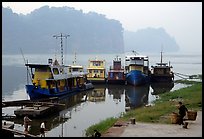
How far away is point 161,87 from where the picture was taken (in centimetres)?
4816

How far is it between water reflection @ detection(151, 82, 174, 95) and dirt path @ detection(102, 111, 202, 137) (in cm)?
2520

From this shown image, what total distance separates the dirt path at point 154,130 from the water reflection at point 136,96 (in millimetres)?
13847

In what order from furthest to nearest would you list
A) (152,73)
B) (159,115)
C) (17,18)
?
1. (17,18)
2. (152,73)
3. (159,115)

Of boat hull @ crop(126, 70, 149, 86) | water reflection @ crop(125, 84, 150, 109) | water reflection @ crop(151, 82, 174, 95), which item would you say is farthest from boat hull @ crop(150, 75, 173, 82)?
boat hull @ crop(126, 70, 149, 86)

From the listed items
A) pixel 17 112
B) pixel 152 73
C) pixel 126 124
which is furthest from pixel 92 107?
pixel 152 73

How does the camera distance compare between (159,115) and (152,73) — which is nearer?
(159,115)

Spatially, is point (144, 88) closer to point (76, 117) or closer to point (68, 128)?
point (76, 117)

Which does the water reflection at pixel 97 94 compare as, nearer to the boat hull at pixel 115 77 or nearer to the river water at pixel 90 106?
the river water at pixel 90 106

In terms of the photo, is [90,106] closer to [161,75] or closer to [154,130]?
[154,130]

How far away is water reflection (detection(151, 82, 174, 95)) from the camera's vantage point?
43.8 m

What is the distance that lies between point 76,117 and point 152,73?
31081 millimetres

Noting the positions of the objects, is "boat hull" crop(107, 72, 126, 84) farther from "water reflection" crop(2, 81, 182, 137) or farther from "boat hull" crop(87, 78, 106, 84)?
"water reflection" crop(2, 81, 182, 137)

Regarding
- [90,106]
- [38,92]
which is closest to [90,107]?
[90,106]

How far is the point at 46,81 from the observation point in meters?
33.4
